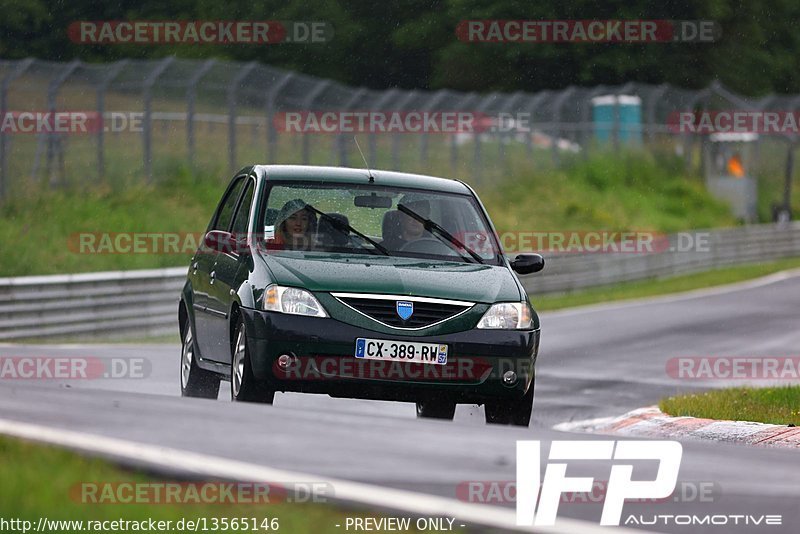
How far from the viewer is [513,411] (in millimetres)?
9109

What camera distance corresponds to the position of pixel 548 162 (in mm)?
44188

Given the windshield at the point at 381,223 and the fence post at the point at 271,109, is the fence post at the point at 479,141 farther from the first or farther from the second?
the windshield at the point at 381,223

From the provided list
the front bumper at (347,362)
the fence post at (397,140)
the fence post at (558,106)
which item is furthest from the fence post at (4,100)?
the fence post at (558,106)

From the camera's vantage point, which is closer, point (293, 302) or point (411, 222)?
point (293, 302)

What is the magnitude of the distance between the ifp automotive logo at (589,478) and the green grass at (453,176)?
794 inches

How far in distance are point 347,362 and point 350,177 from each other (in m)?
1.74

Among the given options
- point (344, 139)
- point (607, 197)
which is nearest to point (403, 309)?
point (344, 139)

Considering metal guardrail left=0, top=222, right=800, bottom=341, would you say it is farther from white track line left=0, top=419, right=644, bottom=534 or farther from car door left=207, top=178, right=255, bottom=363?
white track line left=0, top=419, right=644, bottom=534

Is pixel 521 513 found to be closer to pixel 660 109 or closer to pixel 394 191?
pixel 394 191

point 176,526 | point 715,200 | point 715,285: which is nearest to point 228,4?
point 715,200

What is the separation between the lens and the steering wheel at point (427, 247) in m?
9.59

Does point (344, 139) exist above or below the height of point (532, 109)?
below

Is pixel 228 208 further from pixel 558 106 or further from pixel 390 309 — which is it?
pixel 558 106

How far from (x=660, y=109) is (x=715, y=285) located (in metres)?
14.1
